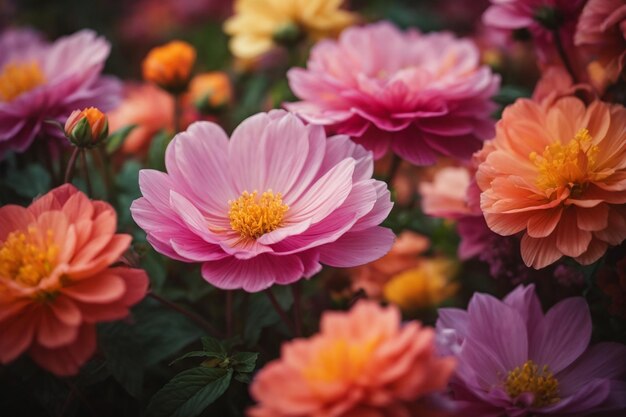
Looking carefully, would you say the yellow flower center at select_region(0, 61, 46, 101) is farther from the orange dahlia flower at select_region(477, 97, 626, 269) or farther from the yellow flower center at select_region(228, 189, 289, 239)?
the orange dahlia flower at select_region(477, 97, 626, 269)

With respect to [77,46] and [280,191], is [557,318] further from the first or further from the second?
[77,46]

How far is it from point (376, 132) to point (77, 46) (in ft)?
1.88

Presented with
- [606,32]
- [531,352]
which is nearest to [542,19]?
[606,32]

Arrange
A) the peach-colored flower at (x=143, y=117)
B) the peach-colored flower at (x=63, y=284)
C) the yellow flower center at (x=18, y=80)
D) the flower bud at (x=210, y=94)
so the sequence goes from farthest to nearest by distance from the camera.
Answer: the peach-colored flower at (x=143, y=117), the flower bud at (x=210, y=94), the yellow flower center at (x=18, y=80), the peach-colored flower at (x=63, y=284)

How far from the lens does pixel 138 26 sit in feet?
6.78

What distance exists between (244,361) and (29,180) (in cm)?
55

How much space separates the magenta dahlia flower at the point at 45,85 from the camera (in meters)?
0.98

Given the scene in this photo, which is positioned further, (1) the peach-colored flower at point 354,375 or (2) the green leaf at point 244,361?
(2) the green leaf at point 244,361

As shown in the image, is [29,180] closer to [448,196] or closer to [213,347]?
[213,347]

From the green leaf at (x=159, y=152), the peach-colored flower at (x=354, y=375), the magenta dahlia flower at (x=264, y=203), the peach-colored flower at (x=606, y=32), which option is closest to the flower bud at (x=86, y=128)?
the magenta dahlia flower at (x=264, y=203)

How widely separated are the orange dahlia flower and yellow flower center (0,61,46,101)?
2.51 ft

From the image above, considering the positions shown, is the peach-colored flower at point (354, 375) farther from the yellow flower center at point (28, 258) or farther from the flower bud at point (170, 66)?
the flower bud at point (170, 66)

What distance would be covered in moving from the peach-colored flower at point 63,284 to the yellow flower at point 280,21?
628 millimetres

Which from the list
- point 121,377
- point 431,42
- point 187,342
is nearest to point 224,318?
point 187,342
